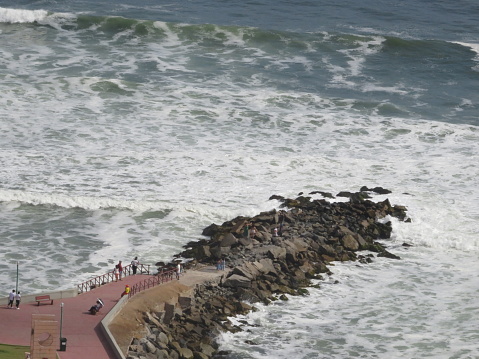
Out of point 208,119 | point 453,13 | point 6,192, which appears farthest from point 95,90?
point 453,13

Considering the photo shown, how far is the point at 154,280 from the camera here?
42688 millimetres

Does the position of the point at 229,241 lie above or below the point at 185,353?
above

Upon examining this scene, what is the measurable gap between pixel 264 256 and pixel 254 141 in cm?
1851

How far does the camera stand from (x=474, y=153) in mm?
63250

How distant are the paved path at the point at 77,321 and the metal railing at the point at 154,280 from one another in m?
0.49

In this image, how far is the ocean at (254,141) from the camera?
142 ft

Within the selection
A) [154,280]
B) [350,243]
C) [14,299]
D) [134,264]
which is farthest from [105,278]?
[350,243]

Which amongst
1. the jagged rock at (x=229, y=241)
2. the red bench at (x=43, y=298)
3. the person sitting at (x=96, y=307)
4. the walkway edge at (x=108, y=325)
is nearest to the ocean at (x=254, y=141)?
the jagged rock at (x=229, y=241)

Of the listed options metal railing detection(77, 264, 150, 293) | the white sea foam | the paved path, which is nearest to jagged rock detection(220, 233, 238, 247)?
metal railing detection(77, 264, 150, 293)

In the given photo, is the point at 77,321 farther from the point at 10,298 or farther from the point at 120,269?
the point at 120,269

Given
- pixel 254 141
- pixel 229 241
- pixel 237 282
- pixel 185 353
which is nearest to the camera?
pixel 185 353

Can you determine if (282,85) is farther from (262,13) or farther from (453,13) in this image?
(453,13)

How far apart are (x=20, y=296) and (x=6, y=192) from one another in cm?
1528

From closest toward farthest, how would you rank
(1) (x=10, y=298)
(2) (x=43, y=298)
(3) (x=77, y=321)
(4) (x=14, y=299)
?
(3) (x=77, y=321) < (1) (x=10, y=298) < (4) (x=14, y=299) < (2) (x=43, y=298)
